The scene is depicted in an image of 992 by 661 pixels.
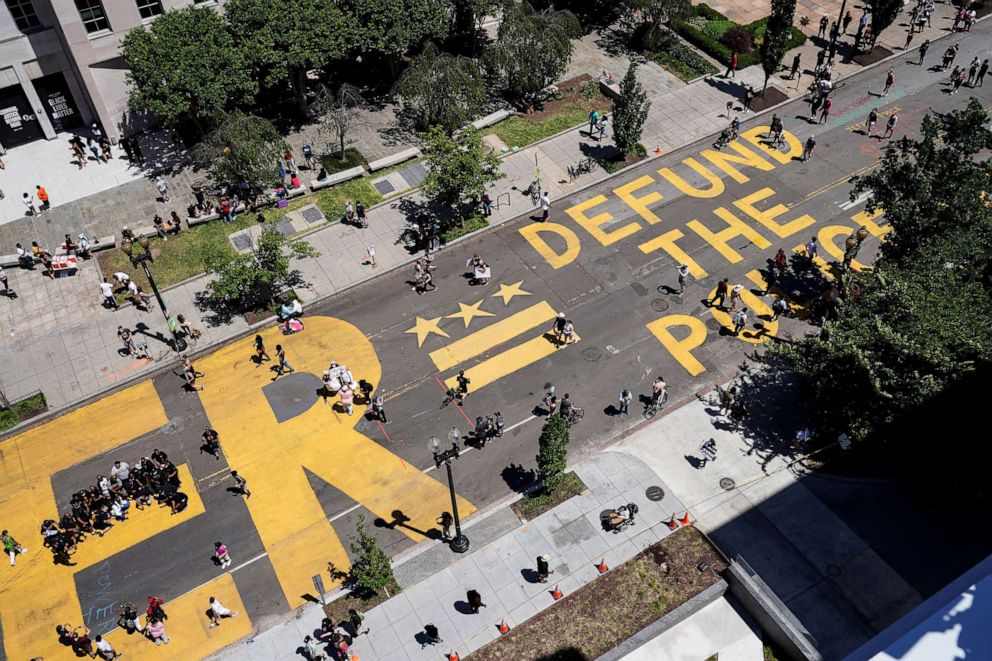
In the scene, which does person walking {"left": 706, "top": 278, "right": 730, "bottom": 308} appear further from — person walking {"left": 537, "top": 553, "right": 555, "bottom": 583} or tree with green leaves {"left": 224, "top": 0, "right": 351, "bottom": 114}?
tree with green leaves {"left": 224, "top": 0, "right": 351, "bottom": 114}

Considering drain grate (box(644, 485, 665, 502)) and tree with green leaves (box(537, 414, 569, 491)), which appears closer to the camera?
tree with green leaves (box(537, 414, 569, 491))

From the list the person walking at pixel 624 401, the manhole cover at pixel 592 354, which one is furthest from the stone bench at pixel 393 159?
the person walking at pixel 624 401

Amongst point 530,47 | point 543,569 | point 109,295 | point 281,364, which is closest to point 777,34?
point 530,47

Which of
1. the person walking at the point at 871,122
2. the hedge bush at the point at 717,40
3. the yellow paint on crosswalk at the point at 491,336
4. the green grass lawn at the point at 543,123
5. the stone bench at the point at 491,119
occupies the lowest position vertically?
the yellow paint on crosswalk at the point at 491,336

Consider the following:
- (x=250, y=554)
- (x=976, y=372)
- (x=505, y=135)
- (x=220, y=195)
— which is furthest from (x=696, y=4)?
(x=250, y=554)

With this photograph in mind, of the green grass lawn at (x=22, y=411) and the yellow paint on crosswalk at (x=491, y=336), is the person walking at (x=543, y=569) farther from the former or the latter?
the green grass lawn at (x=22, y=411)

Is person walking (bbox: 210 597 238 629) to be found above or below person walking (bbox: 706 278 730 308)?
below

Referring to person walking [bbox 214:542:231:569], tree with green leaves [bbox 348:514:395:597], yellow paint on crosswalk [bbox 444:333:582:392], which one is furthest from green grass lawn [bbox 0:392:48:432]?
yellow paint on crosswalk [bbox 444:333:582:392]

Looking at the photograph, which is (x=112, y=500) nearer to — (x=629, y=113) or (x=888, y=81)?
(x=629, y=113)
